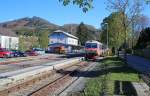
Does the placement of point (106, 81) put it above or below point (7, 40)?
below

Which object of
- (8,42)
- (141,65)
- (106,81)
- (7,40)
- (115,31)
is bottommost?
(106,81)

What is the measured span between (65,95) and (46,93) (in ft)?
3.81

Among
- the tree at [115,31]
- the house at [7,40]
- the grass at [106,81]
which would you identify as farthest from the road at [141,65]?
the house at [7,40]

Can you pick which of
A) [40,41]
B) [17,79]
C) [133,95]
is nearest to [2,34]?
[40,41]

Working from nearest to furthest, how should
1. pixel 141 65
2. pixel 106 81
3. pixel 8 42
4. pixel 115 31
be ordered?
pixel 106 81 < pixel 141 65 < pixel 115 31 < pixel 8 42

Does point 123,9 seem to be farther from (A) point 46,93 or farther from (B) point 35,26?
(B) point 35,26

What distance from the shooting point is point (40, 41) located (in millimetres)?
136500

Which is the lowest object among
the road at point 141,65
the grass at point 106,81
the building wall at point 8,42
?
the grass at point 106,81

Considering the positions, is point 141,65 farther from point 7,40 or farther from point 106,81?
point 7,40

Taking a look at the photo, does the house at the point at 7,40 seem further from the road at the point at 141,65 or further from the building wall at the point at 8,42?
the road at the point at 141,65

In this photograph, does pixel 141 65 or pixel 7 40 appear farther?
pixel 7 40

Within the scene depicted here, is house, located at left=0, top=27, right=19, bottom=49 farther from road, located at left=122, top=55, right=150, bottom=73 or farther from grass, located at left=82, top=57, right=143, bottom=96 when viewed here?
grass, located at left=82, top=57, right=143, bottom=96

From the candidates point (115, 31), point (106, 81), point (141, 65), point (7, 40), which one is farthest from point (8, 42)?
point (106, 81)

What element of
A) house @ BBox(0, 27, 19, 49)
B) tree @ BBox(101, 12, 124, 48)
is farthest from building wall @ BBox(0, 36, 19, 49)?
tree @ BBox(101, 12, 124, 48)
